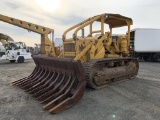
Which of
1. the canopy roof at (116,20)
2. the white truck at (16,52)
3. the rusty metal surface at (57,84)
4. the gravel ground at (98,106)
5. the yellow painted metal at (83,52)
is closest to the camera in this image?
the gravel ground at (98,106)

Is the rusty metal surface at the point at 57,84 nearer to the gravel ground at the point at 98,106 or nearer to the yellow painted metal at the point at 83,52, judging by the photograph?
the gravel ground at the point at 98,106

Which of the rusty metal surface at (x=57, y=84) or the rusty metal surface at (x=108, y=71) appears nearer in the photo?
the rusty metal surface at (x=57, y=84)

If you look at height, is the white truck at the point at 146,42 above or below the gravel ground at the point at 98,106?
above

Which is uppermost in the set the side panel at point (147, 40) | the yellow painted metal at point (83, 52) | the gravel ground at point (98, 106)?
the side panel at point (147, 40)

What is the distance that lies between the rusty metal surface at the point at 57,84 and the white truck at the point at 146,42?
1404cm

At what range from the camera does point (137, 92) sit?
610cm

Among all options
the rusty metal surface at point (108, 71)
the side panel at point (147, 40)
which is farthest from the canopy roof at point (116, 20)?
the side panel at point (147, 40)

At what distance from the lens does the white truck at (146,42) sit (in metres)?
19.1

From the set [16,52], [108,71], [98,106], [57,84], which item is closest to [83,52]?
[108,71]

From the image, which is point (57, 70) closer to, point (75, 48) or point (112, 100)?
point (75, 48)

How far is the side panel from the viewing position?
62.5 ft

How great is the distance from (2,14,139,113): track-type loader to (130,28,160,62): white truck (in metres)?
11.1

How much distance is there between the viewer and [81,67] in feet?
16.4

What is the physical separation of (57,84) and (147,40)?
16254 millimetres
